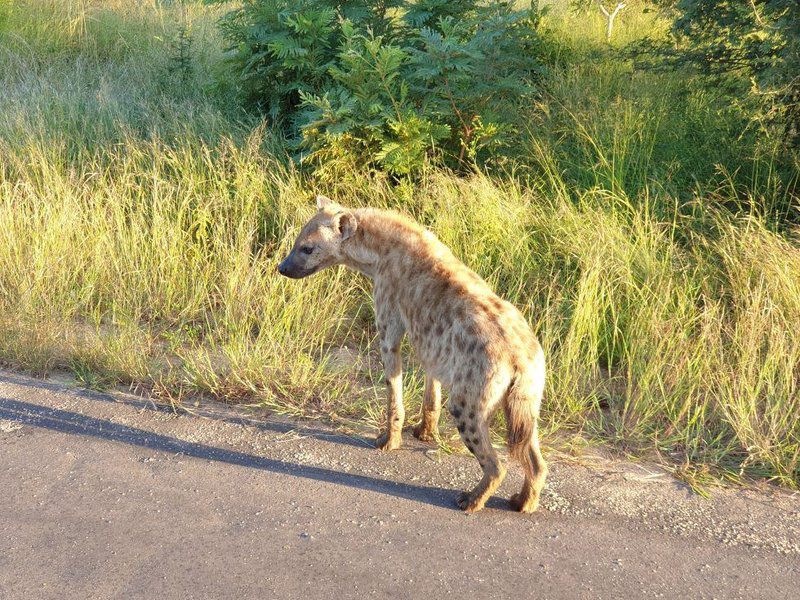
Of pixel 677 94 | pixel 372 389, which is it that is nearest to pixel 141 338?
pixel 372 389

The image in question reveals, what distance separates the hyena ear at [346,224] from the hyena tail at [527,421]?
1.33 metres

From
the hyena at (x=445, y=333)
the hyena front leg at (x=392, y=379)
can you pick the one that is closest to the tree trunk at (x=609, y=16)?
the hyena at (x=445, y=333)

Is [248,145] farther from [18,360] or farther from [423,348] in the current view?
[423,348]

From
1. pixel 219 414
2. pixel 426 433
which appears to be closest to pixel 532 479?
pixel 426 433

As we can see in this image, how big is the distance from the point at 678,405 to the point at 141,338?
3.13 m

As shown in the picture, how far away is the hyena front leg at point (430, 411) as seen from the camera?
15.1ft

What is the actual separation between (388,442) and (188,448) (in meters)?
0.99

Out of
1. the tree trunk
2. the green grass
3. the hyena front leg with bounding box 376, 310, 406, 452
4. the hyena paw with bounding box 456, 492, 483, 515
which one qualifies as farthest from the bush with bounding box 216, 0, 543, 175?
the hyena paw with bounding box 456, 492, 483, 515

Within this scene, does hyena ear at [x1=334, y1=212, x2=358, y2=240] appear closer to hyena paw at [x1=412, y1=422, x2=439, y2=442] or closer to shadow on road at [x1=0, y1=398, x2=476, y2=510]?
hyena paw at [x1=412, y1=422, x2=439, y2=442]

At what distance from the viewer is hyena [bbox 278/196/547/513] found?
3.84 m

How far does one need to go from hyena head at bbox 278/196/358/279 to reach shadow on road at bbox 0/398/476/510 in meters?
1.04

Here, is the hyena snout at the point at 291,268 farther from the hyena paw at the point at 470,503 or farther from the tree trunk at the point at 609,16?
the tree trunk at the point at 609,16

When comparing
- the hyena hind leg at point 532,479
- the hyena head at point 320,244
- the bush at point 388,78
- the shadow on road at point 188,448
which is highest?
the bush at point 388,78

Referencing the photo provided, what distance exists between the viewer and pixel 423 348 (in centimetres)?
430
